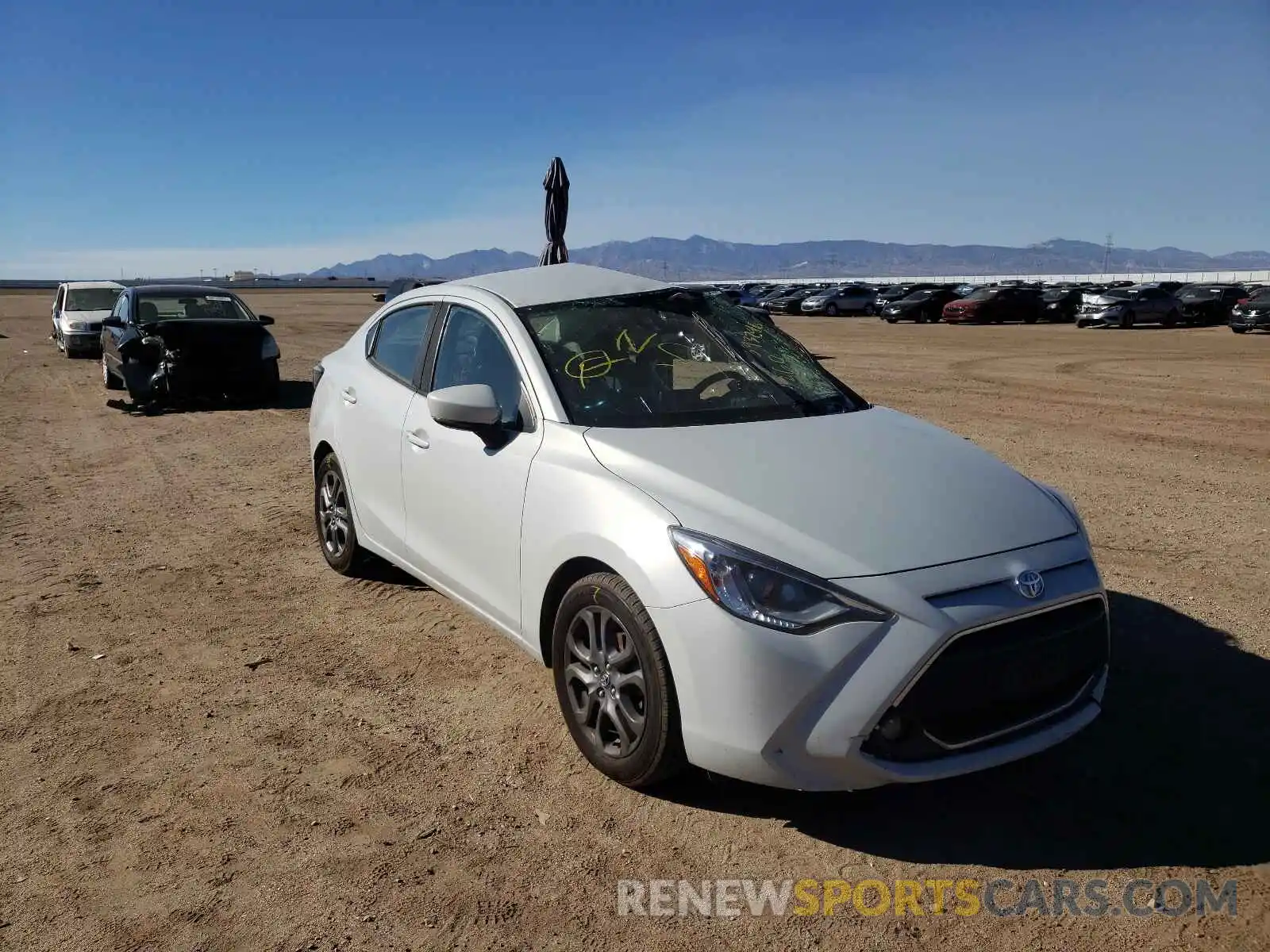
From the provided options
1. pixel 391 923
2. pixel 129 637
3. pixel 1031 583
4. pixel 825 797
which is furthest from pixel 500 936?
pixel 129 637

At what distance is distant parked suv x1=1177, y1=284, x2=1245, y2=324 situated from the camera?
36562 millimetres

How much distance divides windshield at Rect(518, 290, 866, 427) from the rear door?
0.90 metres

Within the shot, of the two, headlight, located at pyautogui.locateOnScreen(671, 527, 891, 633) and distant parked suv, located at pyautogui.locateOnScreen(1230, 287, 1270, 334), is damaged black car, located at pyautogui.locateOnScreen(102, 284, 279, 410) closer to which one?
headlight, located at pyautogui.locateOnScreen(671, 527, 891, 633)

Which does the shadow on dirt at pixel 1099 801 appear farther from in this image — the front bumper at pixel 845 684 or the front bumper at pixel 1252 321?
the front bumper at pixel 1252 321

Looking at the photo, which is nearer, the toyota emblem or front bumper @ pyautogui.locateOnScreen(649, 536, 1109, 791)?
front bumper @ pyautogui.locateOnScreen(649, 536, 1109, 791)

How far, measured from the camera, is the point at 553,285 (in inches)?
179

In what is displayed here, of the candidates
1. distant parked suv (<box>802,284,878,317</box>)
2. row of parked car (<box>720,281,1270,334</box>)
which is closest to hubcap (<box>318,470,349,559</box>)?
row of parked car (<box>720,281,1270,334</box>)

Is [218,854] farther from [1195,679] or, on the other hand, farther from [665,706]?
[1195,679]

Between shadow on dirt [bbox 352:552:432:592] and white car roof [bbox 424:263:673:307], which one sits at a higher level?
white car roof [bbox 424:263:673:307]

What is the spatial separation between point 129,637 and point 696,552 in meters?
3.29

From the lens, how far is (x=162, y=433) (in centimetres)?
1116

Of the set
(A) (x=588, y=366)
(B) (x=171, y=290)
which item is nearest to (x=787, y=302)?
(B) (x=171, y=290)

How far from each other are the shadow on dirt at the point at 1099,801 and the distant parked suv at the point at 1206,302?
3735cm

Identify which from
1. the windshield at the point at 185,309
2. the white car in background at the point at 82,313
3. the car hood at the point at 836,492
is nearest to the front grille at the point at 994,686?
the car hood at the point at 836,492
